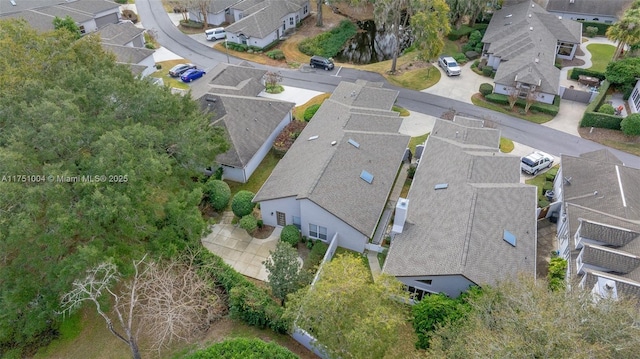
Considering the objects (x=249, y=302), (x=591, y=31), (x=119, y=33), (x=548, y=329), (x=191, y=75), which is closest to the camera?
(x=548, y=329)

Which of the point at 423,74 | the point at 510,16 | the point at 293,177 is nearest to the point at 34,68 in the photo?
the point at 293,177

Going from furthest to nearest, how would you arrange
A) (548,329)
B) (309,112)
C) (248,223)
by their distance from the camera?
(309,112)
(248,223)
(548,329)

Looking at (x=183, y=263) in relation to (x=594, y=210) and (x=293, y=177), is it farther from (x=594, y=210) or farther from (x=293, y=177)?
(x=594, y=210)

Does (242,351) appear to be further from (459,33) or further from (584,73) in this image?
(459,33)

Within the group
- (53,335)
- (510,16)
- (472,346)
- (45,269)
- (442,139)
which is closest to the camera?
(472,346)

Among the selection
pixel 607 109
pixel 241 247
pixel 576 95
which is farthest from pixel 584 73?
pixel 241 247

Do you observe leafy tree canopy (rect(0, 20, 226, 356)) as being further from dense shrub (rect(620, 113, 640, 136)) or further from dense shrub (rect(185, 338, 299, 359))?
dense shrub (rect(620, 113, 640, 136))
